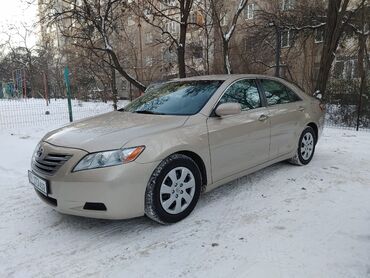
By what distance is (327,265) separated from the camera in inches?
109

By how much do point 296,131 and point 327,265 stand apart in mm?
2770

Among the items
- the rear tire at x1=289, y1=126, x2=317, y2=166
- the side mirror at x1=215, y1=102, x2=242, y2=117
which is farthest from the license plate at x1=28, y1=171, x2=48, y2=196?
the rear tire at x1=289, y1=126, x2=317, y2=166

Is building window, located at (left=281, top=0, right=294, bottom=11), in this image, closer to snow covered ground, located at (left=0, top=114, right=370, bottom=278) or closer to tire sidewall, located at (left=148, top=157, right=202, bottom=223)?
snow covered ground, located at (left=0, top=114, right=370, bottom=278)

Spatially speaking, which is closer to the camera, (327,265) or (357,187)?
(327,265)

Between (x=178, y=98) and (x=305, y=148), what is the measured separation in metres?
2.45

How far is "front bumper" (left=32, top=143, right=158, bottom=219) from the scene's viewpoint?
310 cm

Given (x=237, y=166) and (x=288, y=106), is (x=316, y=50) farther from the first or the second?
(x=237, y=166)

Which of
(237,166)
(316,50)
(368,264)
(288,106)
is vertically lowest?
(368,264)

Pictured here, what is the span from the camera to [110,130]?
3539 millimetres

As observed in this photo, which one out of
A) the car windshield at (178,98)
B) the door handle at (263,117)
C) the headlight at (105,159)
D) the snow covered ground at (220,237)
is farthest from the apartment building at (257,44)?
the headlight at (105,159)

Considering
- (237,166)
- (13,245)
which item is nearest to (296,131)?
(237,166)

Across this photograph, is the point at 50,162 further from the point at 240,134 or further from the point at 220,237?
the point at 240,134

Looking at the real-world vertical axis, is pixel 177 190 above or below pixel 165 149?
below

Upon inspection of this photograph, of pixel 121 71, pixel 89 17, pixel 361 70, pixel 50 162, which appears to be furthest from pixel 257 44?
pixel 50 162
